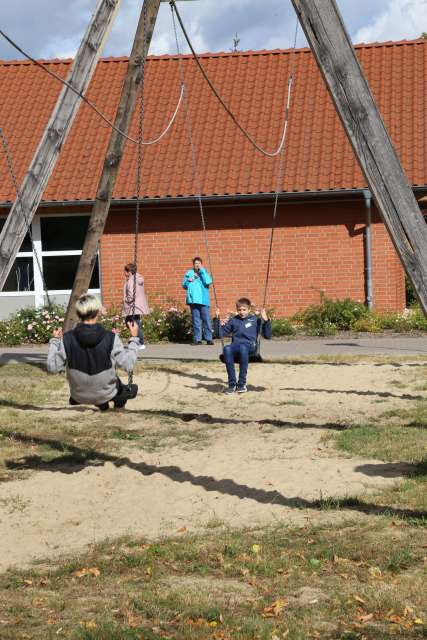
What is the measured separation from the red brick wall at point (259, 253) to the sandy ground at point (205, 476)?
9097 mm

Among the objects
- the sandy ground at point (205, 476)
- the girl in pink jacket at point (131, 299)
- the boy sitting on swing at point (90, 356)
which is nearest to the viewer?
the sandy ground at point (205, 476)

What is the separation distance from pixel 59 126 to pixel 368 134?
610 centimetres

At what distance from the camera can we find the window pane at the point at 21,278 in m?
24.9

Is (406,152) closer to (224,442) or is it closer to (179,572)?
(224,442)

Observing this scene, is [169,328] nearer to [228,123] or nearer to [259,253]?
[259,253]

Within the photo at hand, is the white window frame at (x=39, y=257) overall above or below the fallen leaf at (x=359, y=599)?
above

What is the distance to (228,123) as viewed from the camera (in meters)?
26.1

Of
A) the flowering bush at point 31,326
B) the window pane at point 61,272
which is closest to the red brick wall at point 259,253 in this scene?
the window pane at point 61,272

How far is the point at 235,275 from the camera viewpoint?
24000mm

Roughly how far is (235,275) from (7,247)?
11758 mm

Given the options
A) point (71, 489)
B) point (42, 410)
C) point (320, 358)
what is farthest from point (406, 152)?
point (71, 489)

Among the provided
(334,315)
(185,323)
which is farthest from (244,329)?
(334,315)

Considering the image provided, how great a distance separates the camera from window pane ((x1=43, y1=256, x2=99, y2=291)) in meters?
24.9

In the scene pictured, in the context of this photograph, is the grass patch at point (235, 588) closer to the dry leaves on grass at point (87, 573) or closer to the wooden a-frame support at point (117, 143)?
the dry leaves on grass at point (87, 573)
